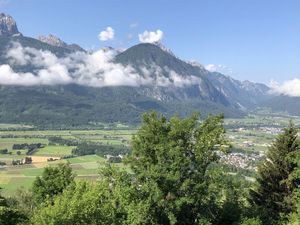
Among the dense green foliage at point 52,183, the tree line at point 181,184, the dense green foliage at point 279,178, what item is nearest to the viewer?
the tree line at point 181,184

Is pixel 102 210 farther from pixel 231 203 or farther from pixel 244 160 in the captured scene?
pixel 244 160

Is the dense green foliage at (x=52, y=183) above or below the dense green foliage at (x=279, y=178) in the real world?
below

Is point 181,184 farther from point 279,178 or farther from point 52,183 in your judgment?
point 52,183

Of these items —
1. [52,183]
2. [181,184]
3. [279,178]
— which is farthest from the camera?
A: [52,183]

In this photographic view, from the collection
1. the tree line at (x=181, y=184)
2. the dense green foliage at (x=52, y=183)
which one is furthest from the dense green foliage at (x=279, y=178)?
the dense green foliage at (x=52, y=183)

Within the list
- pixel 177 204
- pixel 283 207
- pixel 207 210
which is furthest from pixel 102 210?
pixel 283 207

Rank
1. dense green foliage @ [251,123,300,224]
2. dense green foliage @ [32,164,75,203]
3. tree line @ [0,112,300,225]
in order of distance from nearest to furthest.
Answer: tree line @ [0,112,300,225] < dense green foliage @ [251,123,300,224] < dense green foliage @ [32,164,75,203]

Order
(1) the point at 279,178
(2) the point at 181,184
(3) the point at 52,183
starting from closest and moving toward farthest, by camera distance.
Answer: (2) the point at 181,184, (1) the point at 279,178, (3) the point at 52,183

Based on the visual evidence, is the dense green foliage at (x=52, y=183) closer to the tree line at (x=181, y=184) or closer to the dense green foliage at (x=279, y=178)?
the tree line at (x=181, y=184)

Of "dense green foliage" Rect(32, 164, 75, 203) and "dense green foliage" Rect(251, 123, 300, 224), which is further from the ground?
"dense green foliage" Rect(251, 123, 300, 224)

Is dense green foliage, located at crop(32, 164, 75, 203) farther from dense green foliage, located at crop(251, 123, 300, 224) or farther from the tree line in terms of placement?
dense green foliage, located at crop(251, 123, 300, 224)

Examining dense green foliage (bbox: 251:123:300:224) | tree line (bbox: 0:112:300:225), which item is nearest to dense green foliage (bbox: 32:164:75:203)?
tree line (bbox: 0:112:300:225)

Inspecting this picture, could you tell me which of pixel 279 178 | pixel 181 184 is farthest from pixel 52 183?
pixel 279 178

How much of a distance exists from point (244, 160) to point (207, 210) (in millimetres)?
157412
